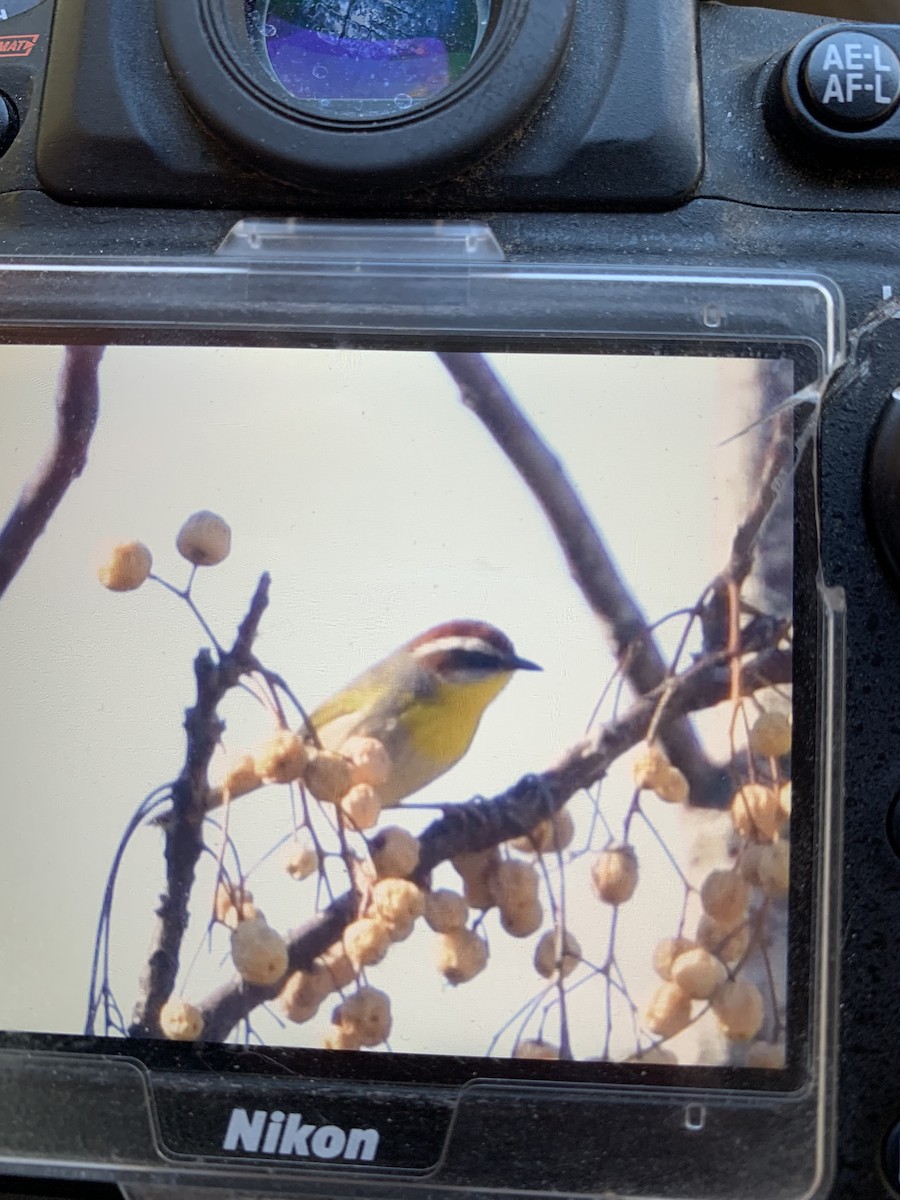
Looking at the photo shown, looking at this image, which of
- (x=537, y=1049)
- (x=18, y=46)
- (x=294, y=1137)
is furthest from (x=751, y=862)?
(x=18, y=46)

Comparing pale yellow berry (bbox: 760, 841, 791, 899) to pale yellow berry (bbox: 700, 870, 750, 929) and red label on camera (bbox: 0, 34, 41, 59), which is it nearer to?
pale yellow berry (bbox: 700, 870, 750, 929)

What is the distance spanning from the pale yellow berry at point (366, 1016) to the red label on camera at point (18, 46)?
44 centimetres

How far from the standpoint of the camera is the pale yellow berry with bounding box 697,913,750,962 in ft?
1.41

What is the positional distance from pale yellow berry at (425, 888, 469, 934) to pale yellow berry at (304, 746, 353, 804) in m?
0.06

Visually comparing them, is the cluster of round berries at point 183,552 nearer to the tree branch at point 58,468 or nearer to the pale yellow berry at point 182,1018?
the tree branch at point 58,468

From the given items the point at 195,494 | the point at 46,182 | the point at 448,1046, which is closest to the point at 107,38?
the point at 46,182

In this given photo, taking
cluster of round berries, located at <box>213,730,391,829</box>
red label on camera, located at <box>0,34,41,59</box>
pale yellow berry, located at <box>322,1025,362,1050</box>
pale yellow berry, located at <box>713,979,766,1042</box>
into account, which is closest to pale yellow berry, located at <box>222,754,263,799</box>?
cluster of round berries, located at <box>213,730,391,829</box>

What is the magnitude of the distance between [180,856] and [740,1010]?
235mm

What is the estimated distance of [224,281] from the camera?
1.56ft

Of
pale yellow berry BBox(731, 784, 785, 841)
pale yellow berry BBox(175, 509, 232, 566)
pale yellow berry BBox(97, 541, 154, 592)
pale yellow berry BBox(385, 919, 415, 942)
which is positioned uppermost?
pale yellow berry BBox(175, 509, 232, 566)

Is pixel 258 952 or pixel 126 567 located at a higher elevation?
pixel 126 567

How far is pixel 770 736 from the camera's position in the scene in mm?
438

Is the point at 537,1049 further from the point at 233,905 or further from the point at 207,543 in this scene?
the point at 207,543

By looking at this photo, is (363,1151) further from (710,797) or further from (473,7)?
(473,7)
